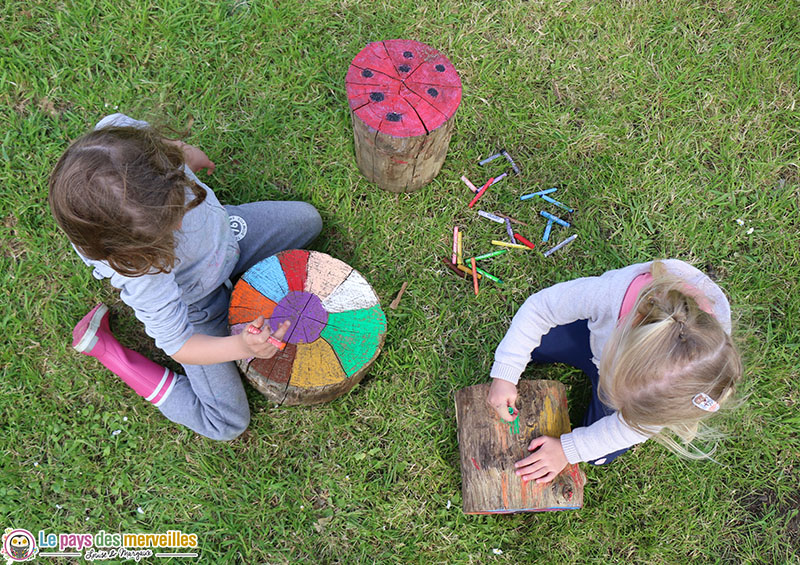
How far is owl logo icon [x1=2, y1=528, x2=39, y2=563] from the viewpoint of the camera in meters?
2.95

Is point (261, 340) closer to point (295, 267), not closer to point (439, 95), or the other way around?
point (295, 267)

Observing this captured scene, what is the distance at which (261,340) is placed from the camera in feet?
7.96

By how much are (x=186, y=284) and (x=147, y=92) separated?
190 cm

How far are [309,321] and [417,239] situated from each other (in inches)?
47.1

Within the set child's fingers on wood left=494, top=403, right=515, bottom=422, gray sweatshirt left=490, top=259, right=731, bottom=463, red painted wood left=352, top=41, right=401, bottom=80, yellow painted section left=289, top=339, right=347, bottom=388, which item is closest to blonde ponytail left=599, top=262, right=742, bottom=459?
gray sweatshirt left=490, top=259, right=731, bottom=463

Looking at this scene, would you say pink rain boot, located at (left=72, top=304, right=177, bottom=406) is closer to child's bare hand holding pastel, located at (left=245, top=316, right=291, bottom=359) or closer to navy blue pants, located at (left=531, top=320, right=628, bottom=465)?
child's bare hand holding pastel, located at (left=245, top=316, right=291, bottom=359)

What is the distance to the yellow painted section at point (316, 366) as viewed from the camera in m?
2.69

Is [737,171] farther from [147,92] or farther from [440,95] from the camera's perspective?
[147,92]

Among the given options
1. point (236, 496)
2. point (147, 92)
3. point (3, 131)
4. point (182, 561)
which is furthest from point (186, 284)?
point (3, 131)

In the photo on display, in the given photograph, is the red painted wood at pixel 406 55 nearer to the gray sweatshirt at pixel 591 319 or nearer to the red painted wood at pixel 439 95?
the red painted wood at pixel 439 95

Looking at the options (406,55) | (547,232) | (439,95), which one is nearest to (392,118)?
(439,95)

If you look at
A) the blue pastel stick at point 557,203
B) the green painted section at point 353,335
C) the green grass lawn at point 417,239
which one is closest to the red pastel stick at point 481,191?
the green grass lawn at point 417,239

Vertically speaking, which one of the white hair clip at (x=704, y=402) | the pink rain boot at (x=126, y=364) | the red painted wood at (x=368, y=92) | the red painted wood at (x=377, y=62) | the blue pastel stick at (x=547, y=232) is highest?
the red painted wood at (x=377, y=62)

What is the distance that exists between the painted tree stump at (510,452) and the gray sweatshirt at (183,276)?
4.90ft
